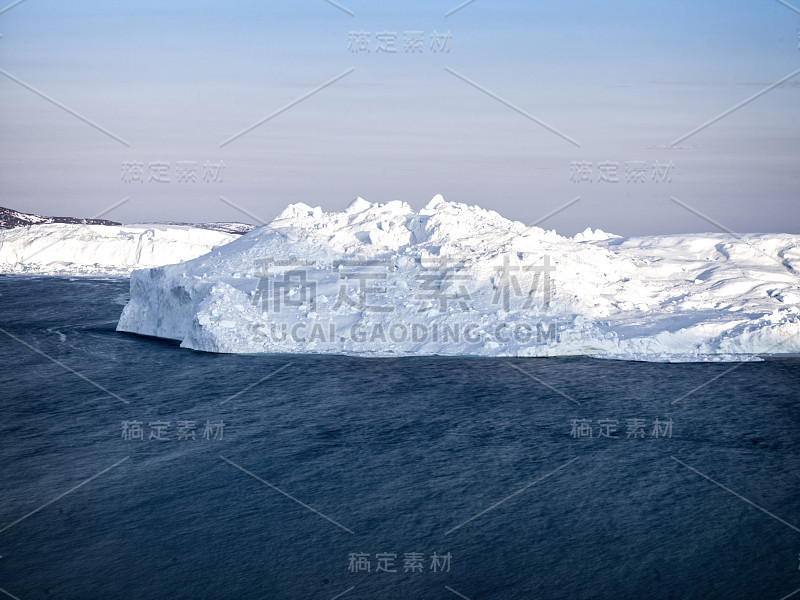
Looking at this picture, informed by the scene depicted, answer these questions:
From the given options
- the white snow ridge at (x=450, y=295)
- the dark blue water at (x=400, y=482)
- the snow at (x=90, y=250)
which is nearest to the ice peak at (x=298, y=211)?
the white snow ridge at (x=450, y=295)

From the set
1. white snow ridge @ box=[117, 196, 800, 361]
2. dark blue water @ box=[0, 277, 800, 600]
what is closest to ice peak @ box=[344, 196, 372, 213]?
white snow ridge @ box=[117, 196, 800, 361]

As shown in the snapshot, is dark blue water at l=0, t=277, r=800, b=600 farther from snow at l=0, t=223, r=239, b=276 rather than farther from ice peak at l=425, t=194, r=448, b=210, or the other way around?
snow at l=0, t=223, r=239, b=276

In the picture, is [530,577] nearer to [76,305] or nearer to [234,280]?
[234,280]

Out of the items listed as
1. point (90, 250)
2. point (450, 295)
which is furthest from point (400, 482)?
point (90, 250)

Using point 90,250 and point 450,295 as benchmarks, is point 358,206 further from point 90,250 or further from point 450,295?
point 90,250

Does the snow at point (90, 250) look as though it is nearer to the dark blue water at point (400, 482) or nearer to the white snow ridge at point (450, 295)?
the white snow ridge at point (450, 295)

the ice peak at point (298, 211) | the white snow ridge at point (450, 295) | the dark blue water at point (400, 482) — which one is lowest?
the dark blue water at point (400, 482)
